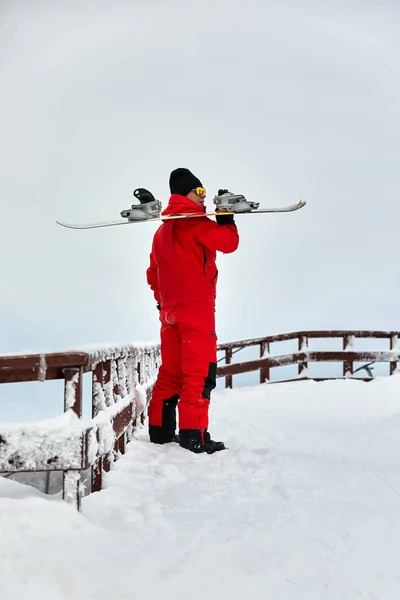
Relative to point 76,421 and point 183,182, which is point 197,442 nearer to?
point 76,421

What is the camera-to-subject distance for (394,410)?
22.2ft

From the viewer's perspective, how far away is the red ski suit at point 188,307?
3.87 m

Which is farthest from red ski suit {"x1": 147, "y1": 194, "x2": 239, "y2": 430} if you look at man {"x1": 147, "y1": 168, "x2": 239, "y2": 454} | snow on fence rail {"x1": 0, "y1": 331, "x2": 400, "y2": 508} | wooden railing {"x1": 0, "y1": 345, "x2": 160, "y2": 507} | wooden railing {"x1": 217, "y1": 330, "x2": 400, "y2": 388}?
wooden railing {"x1": 217, "y1": 330, "x2": 400, "y2": 388}

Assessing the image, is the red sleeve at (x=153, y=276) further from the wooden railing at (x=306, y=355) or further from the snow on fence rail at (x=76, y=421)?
the wooden railing at (x=306, y=355)

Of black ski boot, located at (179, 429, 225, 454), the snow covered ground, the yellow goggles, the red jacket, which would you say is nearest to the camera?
the snow covered ground

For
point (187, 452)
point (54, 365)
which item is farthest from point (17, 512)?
point (187, 452)

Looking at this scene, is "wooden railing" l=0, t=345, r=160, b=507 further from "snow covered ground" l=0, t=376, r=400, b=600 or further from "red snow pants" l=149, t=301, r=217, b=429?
"red snow pants" l=149, t=301, r=217, b=429

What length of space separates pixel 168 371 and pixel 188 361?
0.99 ft

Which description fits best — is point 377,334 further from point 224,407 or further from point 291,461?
point 291,461

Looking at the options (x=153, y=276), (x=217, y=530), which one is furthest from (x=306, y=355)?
(x=217, y=530)

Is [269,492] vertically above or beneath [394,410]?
above

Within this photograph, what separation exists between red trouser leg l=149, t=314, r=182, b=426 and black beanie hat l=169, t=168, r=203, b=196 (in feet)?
3.24

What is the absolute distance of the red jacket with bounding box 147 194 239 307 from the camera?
3902 millimetres

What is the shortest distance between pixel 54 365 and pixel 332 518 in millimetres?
1340
